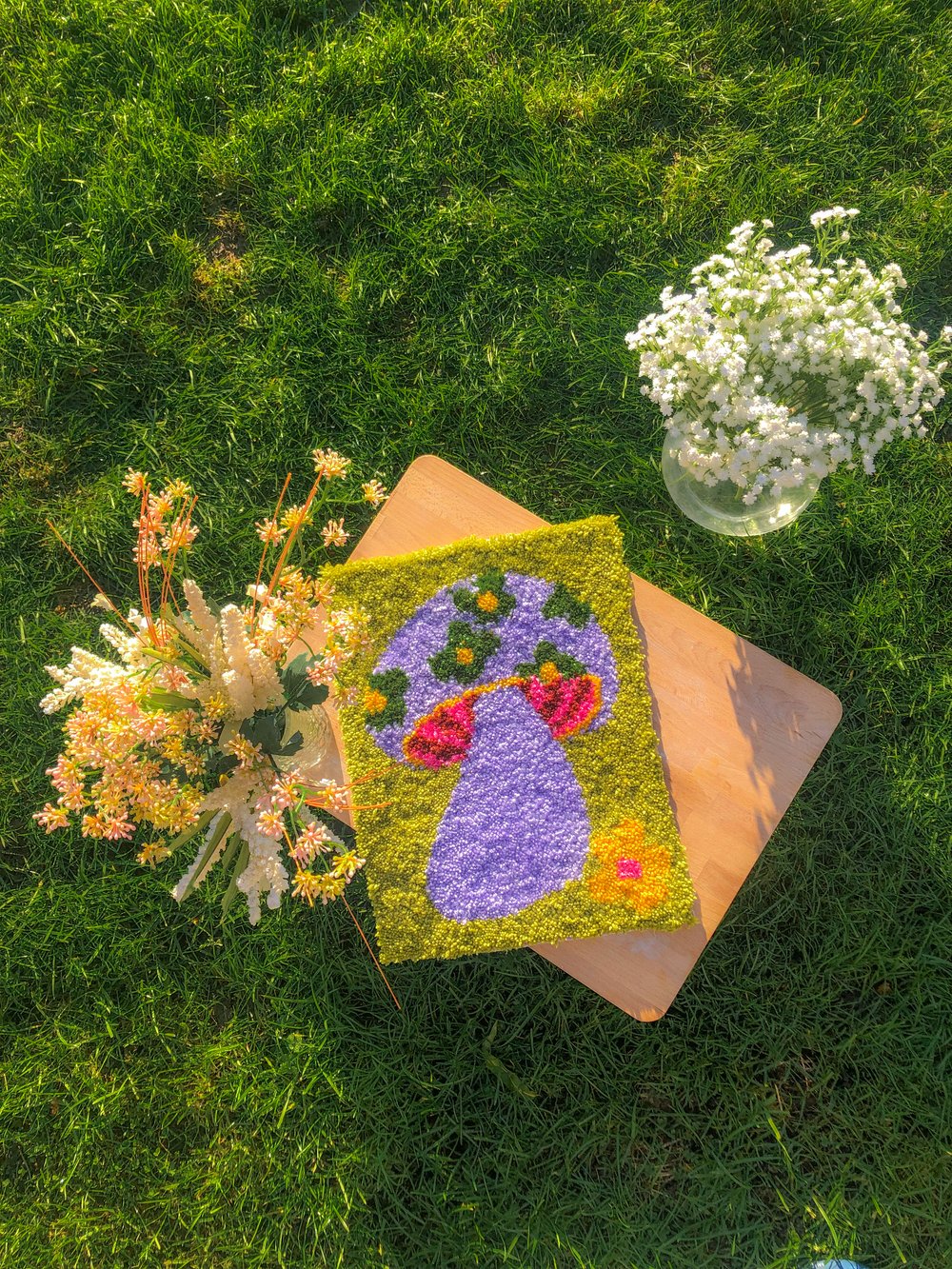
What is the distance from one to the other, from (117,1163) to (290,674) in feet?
6.20

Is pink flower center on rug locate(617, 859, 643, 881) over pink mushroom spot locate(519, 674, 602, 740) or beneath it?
beneath

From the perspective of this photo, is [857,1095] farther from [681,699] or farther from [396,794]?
[396,794]

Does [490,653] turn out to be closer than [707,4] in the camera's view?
Yes

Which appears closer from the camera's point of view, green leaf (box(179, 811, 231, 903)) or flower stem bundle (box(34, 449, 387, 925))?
flower stem bundle (box(34, 449, 387, 925))

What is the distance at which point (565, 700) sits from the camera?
6.91 ft

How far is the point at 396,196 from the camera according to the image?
277cm

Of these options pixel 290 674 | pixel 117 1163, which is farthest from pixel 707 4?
pixel 117 1163

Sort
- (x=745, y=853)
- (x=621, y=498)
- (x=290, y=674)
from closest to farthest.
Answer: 1. (x=290, y=674)
2. (x=745, y=853)
3. (x=621, y=498)

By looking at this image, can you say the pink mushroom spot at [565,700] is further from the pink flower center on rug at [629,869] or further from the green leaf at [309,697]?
the green leaf at [309,697]

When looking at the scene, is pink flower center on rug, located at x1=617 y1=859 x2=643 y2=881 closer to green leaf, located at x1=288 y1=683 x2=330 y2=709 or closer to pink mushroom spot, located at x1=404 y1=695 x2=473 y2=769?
pink mushroom spot, located at x1=404 y1=695 x2=473 y2=769

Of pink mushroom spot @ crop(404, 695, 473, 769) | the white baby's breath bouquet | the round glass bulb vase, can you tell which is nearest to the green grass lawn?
the round glass bulb vase

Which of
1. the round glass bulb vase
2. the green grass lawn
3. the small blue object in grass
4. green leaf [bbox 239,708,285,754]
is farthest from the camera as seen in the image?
the green grass lawn

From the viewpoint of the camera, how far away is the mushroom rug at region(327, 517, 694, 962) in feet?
6.71

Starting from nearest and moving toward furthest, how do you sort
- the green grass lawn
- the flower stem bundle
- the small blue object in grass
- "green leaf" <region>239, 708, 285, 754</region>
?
the flower stem bundle, "green leaf" <region>239, 708, 285, 754</region>, the small blue object in grass, the green grass lawn
